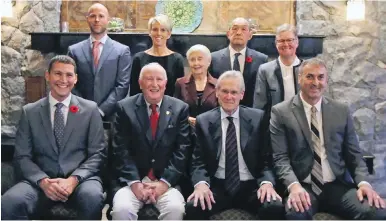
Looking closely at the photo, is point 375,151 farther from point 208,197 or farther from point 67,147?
point 67,147

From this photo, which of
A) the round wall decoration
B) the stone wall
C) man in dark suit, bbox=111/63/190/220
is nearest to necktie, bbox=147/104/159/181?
man in dark suit, bbox=111/63/190/220

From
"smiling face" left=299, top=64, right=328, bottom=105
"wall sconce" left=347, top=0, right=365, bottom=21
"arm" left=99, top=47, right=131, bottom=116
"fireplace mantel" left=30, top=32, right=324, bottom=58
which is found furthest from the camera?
"wall sconce" left=347, top=0, right=365, bottom=21

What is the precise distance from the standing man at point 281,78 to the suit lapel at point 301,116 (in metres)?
0.49

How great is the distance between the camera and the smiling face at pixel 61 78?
10.4 ft

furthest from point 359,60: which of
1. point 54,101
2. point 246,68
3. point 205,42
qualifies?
point 54,101

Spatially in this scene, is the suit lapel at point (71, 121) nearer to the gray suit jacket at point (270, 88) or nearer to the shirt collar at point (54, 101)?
the shirt collar at point (54, 101)

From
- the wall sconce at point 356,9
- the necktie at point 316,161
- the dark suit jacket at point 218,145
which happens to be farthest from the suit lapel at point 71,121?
the wall sconce at point 356,9

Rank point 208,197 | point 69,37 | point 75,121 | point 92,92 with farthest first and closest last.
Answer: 1. point 69,37
2. point 92,92
3. point 75,121
4. point 208,197

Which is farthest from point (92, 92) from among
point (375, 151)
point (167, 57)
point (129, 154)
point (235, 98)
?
point (375, 151)

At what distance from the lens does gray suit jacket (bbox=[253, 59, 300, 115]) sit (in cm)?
368

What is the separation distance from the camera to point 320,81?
122 inches

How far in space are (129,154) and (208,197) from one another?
57 cm

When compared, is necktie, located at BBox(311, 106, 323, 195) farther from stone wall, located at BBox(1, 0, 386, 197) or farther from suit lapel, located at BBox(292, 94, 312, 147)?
stone wall, located at BBox(1, 0, 386, 197)

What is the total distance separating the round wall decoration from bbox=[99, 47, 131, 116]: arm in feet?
4.57
